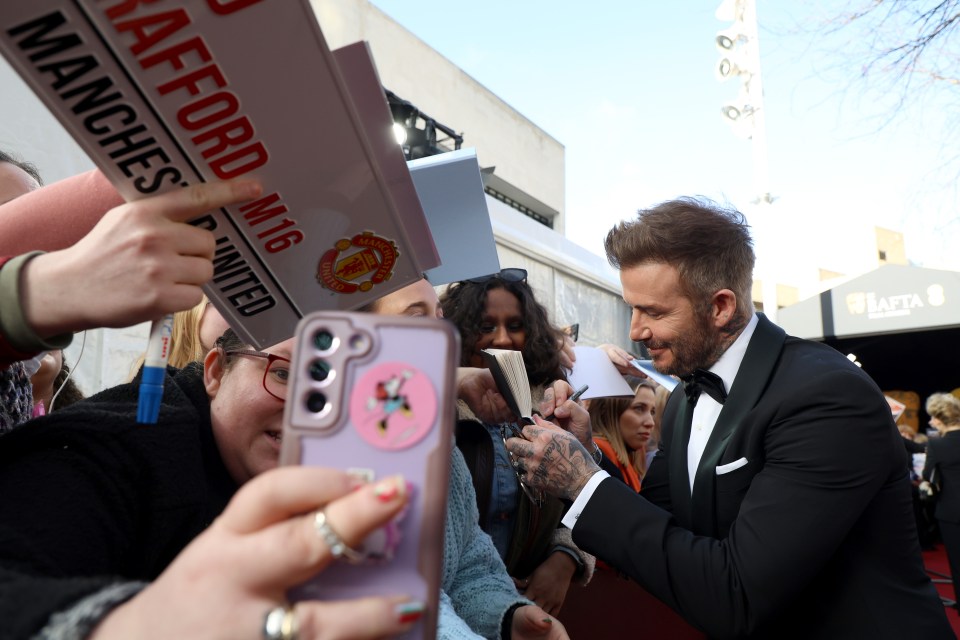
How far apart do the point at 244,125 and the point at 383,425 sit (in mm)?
367

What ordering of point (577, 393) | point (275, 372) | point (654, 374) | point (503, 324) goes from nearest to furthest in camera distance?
point (275, 372), point (577, 393), point (503, 324), point (654, 374)

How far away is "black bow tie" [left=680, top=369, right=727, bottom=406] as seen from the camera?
5.87 ft

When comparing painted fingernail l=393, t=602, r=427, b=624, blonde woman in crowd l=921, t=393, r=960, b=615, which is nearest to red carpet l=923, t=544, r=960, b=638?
blonde woman in crowd l=921, t=393, r=960, b=615

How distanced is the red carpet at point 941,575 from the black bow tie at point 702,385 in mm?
5299

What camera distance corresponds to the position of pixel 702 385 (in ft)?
6.05

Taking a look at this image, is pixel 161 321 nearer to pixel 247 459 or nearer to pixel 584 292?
pixel 247 459

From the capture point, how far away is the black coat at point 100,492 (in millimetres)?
661

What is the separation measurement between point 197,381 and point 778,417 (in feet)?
4.18

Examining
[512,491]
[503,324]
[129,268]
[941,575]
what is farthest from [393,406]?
[941,575]

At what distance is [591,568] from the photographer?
2.06 m

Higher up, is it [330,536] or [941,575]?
[330,536]

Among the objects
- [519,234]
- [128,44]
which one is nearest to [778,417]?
[128,44]

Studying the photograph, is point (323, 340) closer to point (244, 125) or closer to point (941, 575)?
point (244, 125)

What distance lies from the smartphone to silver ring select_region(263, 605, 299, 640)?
31 mm
